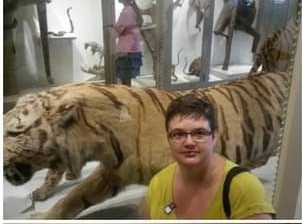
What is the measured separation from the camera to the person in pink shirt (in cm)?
76

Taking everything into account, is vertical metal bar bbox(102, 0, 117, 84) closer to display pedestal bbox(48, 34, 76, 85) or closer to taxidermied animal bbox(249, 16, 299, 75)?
display pedestal bbox(48, 34, 76, 85)

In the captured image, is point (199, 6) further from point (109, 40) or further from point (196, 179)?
point (196, 179)

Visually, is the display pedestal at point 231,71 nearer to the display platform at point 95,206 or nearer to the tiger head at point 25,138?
the display platform at point 95,206

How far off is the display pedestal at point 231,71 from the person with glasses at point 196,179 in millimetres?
71

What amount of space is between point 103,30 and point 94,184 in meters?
0.31

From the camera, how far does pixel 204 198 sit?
2.44ft

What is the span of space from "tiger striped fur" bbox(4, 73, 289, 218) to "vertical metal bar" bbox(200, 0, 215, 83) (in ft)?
0.12

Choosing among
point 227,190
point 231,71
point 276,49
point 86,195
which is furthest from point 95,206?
point 276,49

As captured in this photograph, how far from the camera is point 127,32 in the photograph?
2.52 ft

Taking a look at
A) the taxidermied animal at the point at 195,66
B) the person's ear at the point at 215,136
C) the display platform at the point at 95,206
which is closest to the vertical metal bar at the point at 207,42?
the taxidermied animal at the point at 195,66

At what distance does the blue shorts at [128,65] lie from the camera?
0.79 m

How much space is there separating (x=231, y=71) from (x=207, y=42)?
0.26ft

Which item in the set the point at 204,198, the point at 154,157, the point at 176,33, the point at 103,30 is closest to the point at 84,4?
the point at 103,30

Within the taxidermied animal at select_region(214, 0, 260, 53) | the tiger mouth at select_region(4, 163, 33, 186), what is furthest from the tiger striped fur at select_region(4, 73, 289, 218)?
the taxidermied animal at select_region(214, 0, 260, 53)
